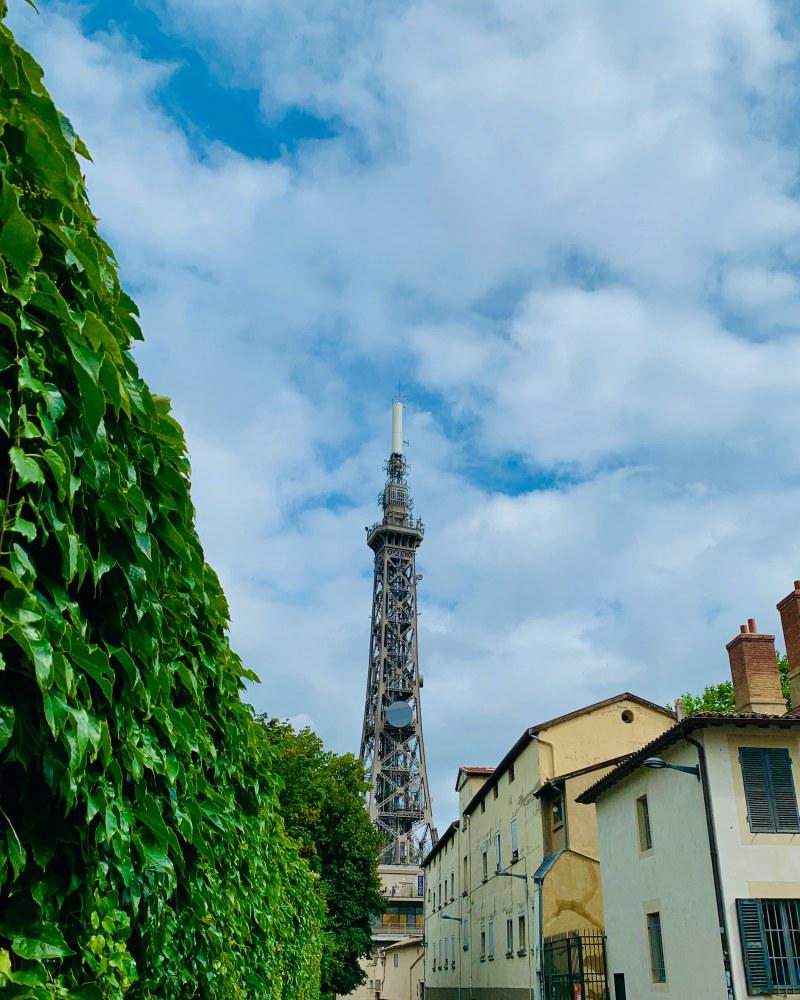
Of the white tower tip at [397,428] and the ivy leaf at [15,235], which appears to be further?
the white tower tip at [397,428]

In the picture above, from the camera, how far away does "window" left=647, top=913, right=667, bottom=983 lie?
66.9 feet

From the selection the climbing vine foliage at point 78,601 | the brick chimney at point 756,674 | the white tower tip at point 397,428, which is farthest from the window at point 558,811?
the white tower tip at point 397,428

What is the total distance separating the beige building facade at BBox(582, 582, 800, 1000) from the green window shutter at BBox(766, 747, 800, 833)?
2 cm

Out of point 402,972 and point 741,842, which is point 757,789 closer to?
point 741,842

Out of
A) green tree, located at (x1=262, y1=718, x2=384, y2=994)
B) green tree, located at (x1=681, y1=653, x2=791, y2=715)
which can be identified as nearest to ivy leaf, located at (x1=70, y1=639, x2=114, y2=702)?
green tree, located at (x1=262, y1=718, x2=384, y2=994)

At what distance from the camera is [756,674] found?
73.3 feet

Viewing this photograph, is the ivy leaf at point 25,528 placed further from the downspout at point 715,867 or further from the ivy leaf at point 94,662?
Result: the downspout at point 715,867

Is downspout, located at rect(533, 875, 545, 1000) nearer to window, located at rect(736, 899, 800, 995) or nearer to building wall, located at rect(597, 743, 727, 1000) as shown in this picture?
building wall, located at rect(597, 743, 727, 1000)

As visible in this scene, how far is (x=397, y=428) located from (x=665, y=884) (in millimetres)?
103188

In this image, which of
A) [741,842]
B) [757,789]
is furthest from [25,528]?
[757,789]

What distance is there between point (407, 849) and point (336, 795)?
204 ft

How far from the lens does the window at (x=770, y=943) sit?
55.4 feet

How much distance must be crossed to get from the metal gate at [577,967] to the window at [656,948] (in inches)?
137

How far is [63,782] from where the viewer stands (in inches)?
97.0
